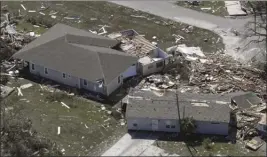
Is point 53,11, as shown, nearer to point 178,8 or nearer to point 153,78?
point 178,8

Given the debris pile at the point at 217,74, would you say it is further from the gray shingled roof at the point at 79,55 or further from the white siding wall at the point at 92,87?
the white siding wall at the point at 92,87

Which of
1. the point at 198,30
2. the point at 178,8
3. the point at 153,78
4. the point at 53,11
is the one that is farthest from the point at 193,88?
the point at 53,11

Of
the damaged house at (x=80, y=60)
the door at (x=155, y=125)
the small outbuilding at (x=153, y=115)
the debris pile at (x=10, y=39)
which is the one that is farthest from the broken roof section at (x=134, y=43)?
the door at (x=155, y=125)

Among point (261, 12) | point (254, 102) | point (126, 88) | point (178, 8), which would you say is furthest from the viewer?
point (178, 8)

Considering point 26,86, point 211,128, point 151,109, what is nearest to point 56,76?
point 26,86

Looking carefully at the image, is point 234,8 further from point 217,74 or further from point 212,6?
point 217,74
